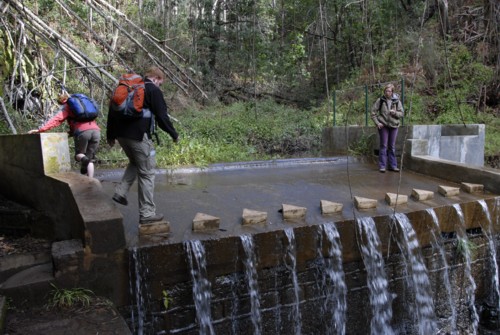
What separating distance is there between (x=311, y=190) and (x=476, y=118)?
11.3 metres

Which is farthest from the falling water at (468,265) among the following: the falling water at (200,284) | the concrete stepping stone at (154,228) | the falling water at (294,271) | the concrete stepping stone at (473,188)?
the concrete stepping stone at (154,228)

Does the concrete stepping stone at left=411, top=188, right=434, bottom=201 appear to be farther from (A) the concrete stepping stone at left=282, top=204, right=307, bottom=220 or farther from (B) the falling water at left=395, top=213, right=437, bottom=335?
(A) the concrete stepping stone at left=282, top=204, right=307, bottom=220

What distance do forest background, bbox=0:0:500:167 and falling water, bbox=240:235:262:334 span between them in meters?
4.07

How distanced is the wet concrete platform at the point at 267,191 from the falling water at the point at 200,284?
0.17m

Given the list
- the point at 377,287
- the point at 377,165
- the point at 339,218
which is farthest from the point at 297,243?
the point at 377,165

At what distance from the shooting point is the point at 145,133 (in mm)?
4738

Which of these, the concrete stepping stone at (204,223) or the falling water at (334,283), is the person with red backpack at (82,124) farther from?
the falling water at (334,283)

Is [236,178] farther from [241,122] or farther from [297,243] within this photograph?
[241,122]

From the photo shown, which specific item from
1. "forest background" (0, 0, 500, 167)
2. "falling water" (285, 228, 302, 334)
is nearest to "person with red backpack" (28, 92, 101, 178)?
"forest background" (0, 0, 500, 167)

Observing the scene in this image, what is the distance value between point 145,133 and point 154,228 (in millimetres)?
1098

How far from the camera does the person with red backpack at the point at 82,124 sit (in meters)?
6.46

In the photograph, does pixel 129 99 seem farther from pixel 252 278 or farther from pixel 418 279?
pixel 418 279

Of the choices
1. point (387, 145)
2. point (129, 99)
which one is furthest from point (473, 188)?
point (129, 99)

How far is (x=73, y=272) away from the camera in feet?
13.5
